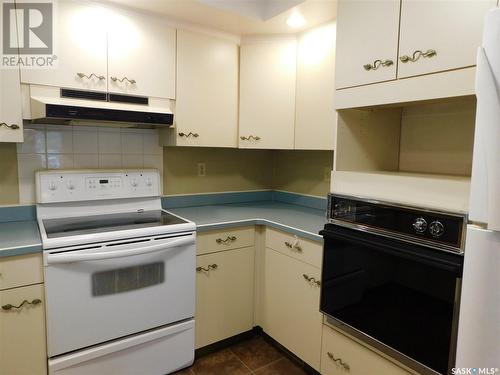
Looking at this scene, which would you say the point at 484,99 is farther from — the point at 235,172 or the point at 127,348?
the point at 235,172

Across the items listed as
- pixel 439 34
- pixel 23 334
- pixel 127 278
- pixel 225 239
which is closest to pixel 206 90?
pixel 225 239

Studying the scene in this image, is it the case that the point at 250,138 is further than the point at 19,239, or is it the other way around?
the point at 250,138

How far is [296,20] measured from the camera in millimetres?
1931

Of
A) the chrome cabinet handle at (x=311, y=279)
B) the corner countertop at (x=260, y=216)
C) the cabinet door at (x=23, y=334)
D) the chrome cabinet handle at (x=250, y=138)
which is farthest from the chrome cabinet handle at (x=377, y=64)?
the cabinet door at (x=23, y=334)

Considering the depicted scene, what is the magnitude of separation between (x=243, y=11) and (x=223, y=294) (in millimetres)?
1659

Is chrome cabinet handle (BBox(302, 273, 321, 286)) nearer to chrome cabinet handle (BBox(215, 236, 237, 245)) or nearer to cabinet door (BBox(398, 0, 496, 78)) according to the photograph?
chrome cabinet handle (BBox(215, 236, 237, 245))

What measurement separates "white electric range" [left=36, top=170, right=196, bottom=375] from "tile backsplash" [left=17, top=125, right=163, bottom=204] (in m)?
0.11

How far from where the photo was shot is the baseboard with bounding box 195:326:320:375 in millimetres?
1931

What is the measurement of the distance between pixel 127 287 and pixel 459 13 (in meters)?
1.77

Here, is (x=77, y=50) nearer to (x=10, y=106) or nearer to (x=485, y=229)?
(x=10, y=106)

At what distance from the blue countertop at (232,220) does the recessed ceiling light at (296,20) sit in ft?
3.81

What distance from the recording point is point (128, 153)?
2.16 m

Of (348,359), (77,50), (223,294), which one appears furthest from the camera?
(223,294)

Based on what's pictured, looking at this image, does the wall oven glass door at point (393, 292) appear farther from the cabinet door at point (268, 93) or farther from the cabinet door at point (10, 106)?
the cabinet door at point (10, 106)
